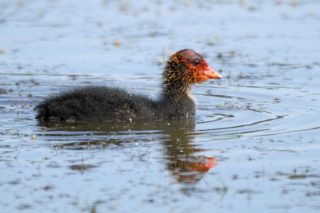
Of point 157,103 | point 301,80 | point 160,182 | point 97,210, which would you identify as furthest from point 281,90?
point 97,210

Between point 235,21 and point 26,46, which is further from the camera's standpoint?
point 235,21

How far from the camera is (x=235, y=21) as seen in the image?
2123cm

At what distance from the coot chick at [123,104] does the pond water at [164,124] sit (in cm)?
23

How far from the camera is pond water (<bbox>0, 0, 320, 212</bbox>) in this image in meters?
8.89

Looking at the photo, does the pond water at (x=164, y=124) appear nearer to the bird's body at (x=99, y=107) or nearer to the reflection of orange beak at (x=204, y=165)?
the reflection of orange beak at (x=204, y=165)

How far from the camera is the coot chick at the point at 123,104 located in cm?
1205

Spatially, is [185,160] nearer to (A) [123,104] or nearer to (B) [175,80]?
(A) [123,104]

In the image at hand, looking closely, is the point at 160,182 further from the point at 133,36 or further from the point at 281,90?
the point at 133,36

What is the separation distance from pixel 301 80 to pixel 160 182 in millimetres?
6827

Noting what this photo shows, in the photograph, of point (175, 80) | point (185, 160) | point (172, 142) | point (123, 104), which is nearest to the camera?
point (185, 160)

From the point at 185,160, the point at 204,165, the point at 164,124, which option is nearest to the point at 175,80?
the point at 164,124

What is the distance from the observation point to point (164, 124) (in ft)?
40.3

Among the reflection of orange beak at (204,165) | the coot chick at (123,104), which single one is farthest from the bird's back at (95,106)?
the reflection of orange beak at (204,165)

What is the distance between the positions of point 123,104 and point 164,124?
623mm
